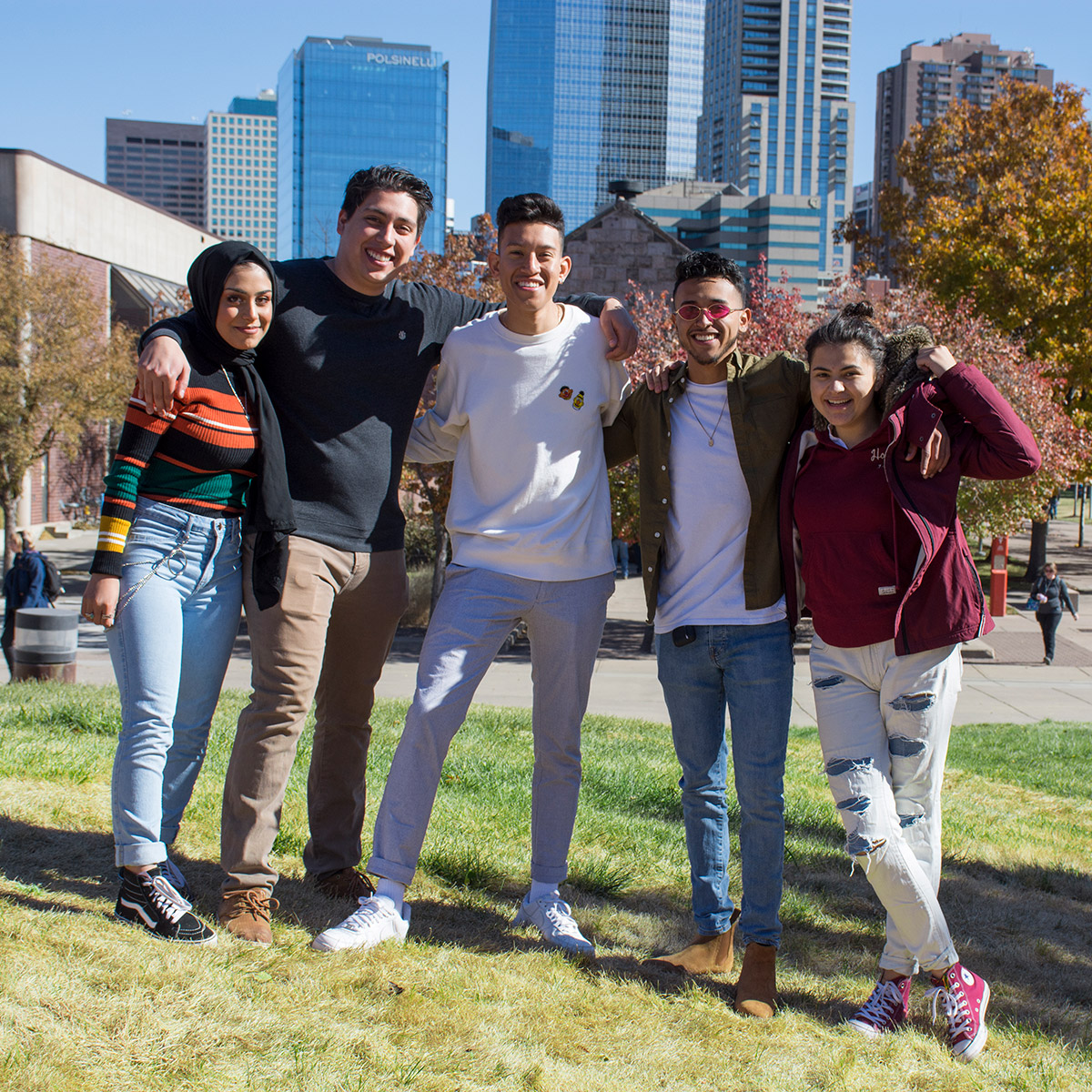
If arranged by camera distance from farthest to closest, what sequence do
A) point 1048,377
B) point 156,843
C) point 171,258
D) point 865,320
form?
point 171,258 → point 1048,377 → point 865,320 → point 156,843

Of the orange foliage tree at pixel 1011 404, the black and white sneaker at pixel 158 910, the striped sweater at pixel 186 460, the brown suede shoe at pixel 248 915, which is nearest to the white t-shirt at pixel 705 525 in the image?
the striped sweater at pixel 186 460

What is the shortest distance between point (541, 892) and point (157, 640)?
1485mm

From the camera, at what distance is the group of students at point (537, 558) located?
297 cm

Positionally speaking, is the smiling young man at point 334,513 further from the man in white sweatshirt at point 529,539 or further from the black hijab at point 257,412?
the man in white sweatshirt at point 529,539

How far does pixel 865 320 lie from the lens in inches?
125

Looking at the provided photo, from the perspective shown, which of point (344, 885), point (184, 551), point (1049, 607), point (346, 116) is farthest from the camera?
point (346, 116)

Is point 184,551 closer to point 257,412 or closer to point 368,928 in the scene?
point 257,412

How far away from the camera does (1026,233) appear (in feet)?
79.1

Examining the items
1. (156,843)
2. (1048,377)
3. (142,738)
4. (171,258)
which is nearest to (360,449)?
(142,738)

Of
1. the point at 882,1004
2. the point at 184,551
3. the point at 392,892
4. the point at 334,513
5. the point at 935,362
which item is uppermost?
the point at 935,362

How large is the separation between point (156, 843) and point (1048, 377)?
2446 cm

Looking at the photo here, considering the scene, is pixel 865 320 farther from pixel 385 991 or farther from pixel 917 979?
pixel 385 991

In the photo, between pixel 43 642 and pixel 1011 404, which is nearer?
pixel 43 642

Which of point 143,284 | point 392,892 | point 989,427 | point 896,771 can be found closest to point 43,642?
point 392,892
